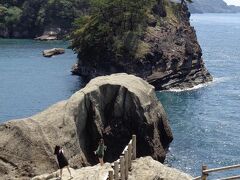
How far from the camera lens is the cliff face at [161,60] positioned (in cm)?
10231

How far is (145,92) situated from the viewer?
161ft

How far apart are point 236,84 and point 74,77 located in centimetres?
3488

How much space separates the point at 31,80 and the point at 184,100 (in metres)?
33.3

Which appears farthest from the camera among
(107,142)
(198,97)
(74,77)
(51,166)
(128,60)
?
(74,77)

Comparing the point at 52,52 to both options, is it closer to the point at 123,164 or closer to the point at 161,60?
the point at 161,60

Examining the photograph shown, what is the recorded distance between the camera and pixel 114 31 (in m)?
107

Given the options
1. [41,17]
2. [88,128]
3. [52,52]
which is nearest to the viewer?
[88,128]

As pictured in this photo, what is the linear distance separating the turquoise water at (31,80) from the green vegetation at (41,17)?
30.9 meters

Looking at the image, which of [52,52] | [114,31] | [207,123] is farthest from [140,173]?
[52,52]

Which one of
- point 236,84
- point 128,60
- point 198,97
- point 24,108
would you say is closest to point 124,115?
point 24,108

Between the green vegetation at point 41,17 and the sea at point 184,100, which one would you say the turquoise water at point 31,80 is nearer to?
the sea at point 184,100

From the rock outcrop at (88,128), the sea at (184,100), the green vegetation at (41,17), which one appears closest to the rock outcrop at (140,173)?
the rock outcrop at (88,128)

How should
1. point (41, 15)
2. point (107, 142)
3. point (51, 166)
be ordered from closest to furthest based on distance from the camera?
point (51, 166), point (107, 142), point (41, 15)

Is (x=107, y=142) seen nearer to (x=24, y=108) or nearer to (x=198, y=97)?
(x=24, y=108)
